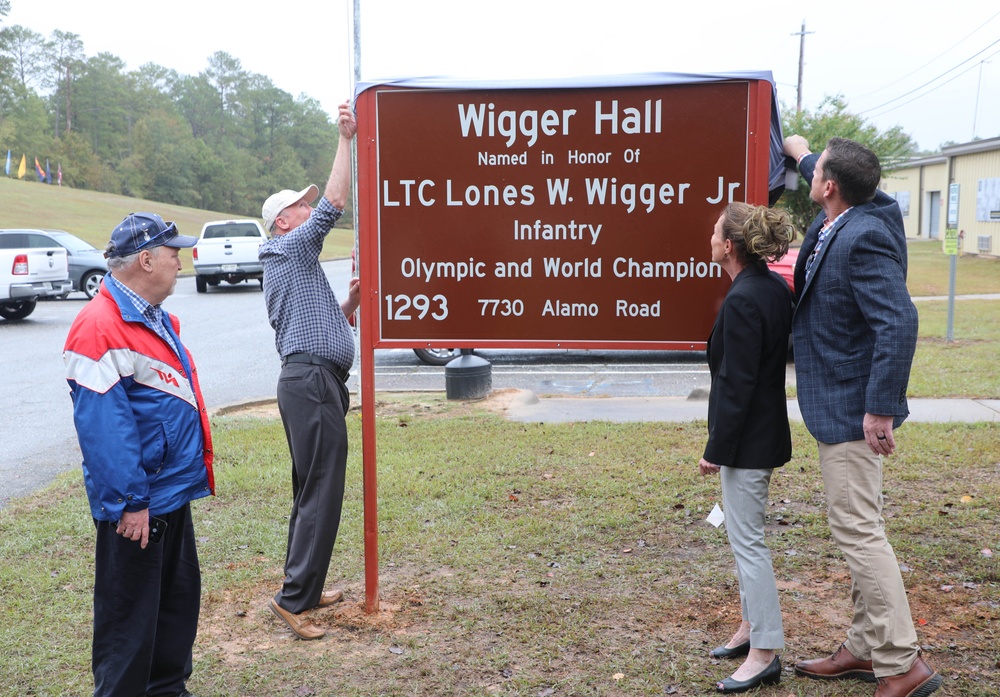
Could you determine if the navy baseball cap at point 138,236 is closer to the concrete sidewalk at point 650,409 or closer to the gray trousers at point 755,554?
the gray trousers at point 755,554

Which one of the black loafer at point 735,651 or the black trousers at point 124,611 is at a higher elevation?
the black trousers at point 124,611

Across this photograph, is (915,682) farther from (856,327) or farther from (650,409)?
(650,409)

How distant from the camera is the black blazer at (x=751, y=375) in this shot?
3318mm

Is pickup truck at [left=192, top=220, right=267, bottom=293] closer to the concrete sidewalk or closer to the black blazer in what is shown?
the concrete sidewalk

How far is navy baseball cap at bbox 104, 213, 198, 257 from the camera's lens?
317cm

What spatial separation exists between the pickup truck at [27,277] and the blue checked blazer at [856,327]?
1676cm

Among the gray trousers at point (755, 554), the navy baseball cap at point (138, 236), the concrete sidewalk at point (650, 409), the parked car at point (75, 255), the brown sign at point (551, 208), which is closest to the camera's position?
the navy baseball cap at point (138, 236)

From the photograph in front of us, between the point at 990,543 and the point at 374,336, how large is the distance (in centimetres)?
Result: 342

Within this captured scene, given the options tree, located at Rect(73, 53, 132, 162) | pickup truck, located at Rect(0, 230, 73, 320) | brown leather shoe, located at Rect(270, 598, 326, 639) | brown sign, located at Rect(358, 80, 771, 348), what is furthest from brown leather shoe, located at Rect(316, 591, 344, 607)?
tree, located at Rect(73, 53, 132, 162)

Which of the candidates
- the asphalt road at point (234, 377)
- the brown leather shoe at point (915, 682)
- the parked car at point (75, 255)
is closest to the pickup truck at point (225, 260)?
the parked car at point (75, 255)

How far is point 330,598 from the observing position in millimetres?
4301

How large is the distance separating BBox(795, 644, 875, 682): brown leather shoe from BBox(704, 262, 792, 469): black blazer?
0.82 m

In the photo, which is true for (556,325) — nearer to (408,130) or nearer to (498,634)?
(408,130)

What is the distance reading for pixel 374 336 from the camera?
163 inches
